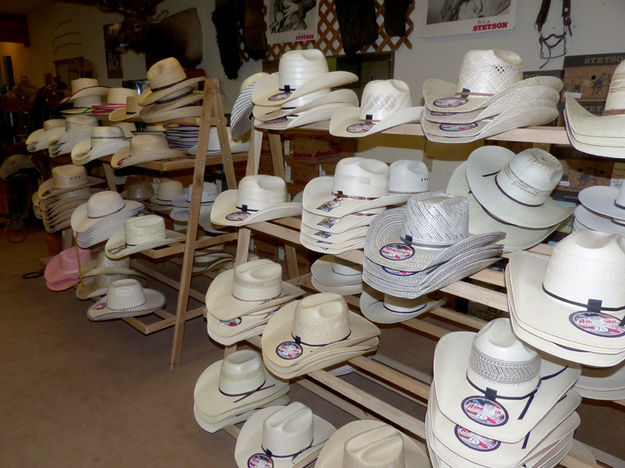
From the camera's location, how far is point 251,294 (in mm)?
2000

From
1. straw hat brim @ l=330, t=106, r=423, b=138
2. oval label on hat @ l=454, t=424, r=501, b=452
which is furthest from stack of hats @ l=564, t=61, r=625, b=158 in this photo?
oval label on hat @ l=454, t=424, r=501, b=452

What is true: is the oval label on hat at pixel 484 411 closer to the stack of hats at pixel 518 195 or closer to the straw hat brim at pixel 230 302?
the stack of hats at pixel 518 195

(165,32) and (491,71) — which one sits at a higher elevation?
(165,32)

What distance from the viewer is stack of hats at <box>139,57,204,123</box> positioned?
2.46 metres

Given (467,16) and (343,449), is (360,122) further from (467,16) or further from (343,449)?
(467,16)

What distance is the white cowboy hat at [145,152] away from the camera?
103 inches

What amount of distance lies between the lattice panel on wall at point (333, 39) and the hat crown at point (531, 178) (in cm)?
199

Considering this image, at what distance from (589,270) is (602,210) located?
0.27 m

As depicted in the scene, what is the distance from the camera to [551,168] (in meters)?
1.34

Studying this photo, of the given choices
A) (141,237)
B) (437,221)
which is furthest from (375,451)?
(141,237)

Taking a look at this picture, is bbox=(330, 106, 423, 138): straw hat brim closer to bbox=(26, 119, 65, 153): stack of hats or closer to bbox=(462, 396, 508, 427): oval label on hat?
bbox=(462, 396, 508, 427): oval label on hat

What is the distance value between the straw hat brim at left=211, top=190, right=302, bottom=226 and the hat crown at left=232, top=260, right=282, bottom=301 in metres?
0.25

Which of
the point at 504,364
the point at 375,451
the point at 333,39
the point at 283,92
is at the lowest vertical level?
the point at 375,451

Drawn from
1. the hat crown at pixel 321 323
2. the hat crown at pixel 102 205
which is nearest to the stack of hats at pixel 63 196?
the hat crown at pixel 102 205
